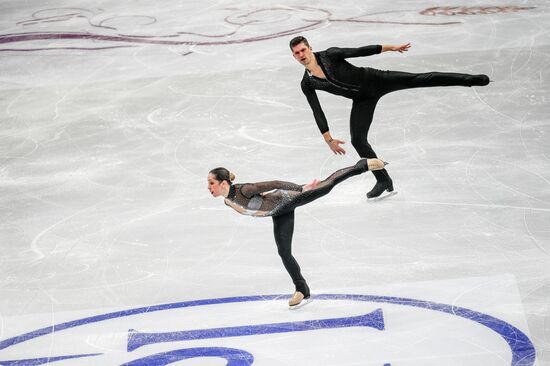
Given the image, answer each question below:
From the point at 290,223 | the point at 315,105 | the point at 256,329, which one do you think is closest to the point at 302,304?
the point at 256,329

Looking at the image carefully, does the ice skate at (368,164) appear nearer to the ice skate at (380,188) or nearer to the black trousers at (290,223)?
the black trousers at (290,223)

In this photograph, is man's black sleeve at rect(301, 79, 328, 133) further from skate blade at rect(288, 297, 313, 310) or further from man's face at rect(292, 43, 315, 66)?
skate blade at rect(288, 297, 313, 310)

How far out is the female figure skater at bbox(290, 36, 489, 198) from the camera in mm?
6691

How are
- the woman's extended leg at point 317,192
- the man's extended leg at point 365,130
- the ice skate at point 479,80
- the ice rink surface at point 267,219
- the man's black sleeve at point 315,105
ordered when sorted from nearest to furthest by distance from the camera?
the woman's extended leg at point 317,192
the ice rink surface at point 267,219
the ice skate at point 479,80
the man's black sleeve at point 315,105
the man's extended leg at point 365,130

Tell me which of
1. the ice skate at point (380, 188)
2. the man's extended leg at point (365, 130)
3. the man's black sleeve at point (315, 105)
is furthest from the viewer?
the ice skate at point (380, 188)

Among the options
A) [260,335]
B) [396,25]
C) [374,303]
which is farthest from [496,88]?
[260,335]

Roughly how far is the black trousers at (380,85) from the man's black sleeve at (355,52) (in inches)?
11.2

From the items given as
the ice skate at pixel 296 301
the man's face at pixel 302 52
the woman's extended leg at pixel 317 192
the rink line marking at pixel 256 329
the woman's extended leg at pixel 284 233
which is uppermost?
the man's face at pixel 302 52

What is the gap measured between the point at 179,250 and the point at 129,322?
103cm

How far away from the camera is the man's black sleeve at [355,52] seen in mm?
6648

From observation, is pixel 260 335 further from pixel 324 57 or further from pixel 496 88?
pixel 496 88

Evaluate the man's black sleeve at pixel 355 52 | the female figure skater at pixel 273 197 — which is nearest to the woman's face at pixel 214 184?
the female figure skater at pixel 273 197

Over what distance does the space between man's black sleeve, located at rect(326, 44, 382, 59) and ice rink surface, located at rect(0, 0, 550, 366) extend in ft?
4.42

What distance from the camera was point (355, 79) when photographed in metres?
6.92
